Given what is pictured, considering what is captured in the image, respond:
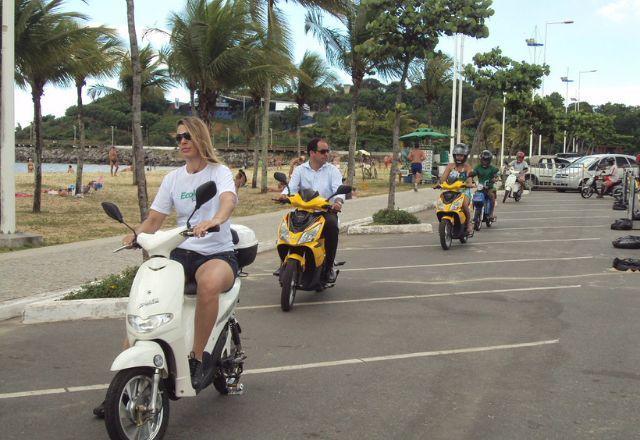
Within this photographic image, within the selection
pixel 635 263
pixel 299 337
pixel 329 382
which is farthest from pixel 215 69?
pixel 329 382

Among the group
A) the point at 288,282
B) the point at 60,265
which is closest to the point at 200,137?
the point at 288,282

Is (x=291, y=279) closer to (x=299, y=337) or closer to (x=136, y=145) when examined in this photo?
(x=299, y=337)

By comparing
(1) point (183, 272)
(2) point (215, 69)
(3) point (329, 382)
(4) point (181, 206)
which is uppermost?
(2) point (215, 69)

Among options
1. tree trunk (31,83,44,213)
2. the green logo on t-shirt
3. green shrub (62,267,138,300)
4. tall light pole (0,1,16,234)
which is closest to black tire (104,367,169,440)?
the green logo on t-shirt

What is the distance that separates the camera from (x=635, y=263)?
10.3m

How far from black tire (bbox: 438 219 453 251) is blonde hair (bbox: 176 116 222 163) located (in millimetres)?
8278

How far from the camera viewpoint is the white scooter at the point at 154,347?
3719mm

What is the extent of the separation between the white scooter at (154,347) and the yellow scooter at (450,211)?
873 cm

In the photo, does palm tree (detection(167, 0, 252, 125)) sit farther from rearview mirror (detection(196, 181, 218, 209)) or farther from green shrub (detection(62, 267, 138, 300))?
rearview mirror (detection(196, 181, 218, 209))

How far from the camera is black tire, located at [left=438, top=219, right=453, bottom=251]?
12523 mm

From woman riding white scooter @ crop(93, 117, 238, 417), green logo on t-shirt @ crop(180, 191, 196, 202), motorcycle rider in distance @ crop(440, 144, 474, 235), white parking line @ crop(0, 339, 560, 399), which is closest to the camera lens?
woman riding white scooter @ crop(93, 117, 238, 417)

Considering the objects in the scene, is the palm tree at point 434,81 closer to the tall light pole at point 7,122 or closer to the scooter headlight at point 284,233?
the tall light pole at point 7,122

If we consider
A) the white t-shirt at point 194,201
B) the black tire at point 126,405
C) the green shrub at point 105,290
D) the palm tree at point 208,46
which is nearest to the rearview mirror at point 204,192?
the white t-shirt at point 194,201

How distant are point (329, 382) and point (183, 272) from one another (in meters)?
1.65
